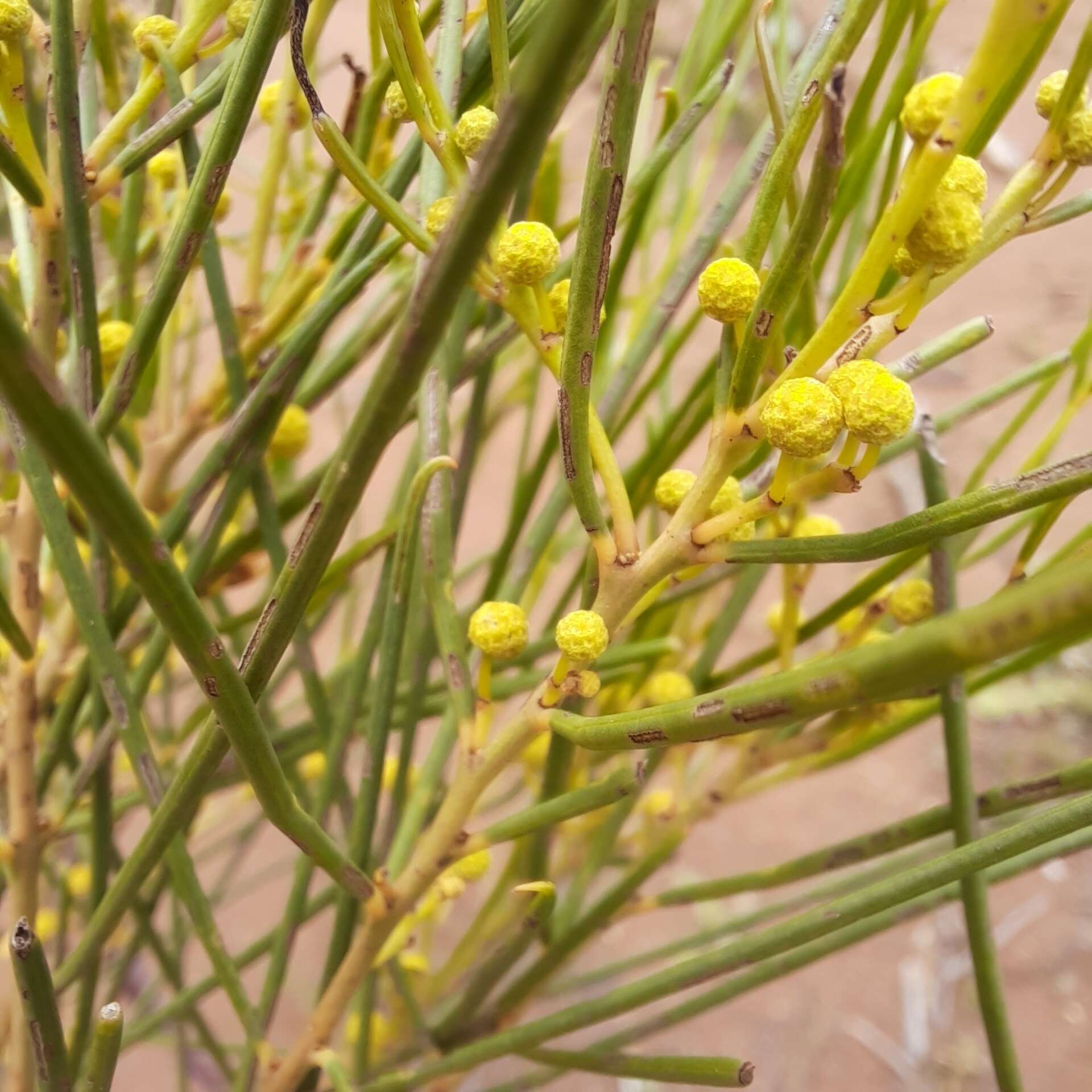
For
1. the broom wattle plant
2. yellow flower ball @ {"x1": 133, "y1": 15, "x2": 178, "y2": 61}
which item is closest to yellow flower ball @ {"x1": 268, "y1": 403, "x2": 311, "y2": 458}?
the broom wattle plant

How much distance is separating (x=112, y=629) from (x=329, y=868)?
0.13 meters

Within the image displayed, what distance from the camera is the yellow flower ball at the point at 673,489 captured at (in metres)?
0.21

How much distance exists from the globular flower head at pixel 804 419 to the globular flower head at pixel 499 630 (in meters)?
0.08

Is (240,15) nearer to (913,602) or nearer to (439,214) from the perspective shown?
(439,214)

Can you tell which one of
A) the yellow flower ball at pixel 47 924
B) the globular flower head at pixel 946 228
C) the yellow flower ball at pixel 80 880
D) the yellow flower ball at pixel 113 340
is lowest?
the yellow flower ball at pixel 47 924

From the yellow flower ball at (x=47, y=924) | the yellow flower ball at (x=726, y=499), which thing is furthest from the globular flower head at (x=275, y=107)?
the yellow flower ball at (x=47, y=924)

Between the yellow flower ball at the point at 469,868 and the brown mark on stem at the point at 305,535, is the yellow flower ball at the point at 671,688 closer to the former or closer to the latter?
the yellow flower ball at the point at 469,868

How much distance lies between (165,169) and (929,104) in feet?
0.91

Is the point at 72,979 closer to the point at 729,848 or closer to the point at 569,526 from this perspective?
the point at 569,526

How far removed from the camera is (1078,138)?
149 millimetres

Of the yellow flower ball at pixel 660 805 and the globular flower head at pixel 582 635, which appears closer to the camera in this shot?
the globular flower head at pixel 582 635

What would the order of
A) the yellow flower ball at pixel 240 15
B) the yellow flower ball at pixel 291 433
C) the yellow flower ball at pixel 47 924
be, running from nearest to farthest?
the yellow flower ball at pixel 240 15 < the yellow flower ball at pixel 291 433 < the yellow flower ball at pixel 47 924

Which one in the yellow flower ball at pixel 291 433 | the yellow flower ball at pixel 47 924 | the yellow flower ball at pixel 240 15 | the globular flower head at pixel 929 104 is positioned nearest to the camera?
the globular flower head at pixel 929 104

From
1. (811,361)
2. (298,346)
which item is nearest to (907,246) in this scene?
(811,361)
